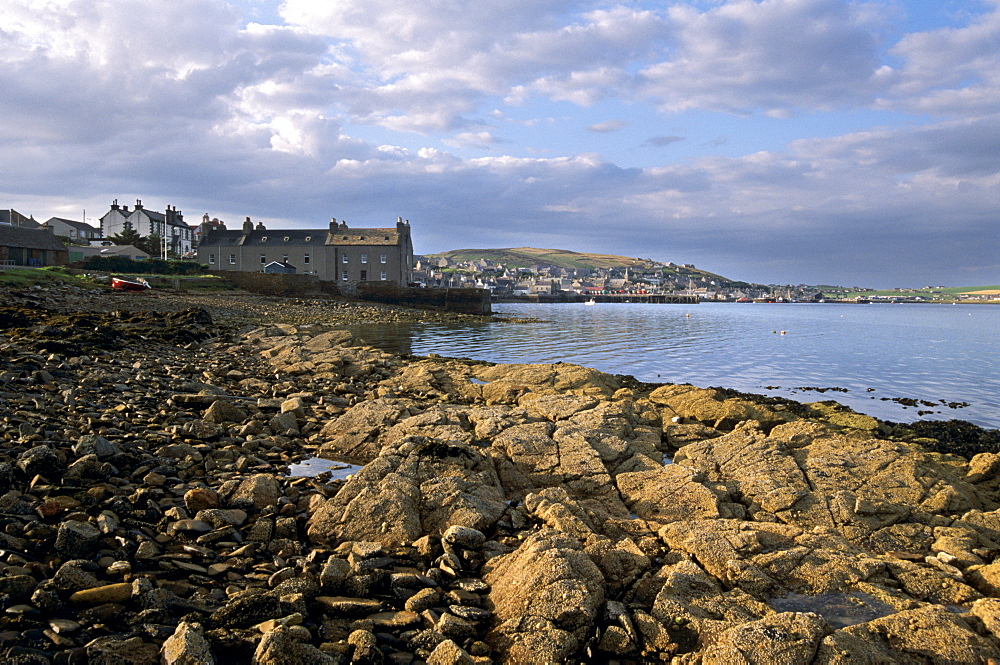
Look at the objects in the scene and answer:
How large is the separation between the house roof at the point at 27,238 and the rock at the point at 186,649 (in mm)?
61632

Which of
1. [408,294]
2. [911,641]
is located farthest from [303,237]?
[911,641]

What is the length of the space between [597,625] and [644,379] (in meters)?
17.9

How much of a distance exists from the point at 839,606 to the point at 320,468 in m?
6.98

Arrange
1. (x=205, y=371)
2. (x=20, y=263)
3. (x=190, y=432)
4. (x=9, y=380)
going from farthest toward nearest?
(x=20, y=263) → (x=205, y=371) → (x=9, y=380) → (x=190, y=432)

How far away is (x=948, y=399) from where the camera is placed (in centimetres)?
2003

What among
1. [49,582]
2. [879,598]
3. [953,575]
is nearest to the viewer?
[49,582]

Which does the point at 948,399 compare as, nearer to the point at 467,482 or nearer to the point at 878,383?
the point at 878,383

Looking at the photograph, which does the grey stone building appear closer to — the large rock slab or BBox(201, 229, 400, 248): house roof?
BBox(201, 229, 400, 248): house roof

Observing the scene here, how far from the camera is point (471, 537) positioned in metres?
5.97

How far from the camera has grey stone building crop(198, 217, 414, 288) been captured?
76.3 m

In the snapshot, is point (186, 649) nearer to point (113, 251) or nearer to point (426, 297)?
point (426, 297)

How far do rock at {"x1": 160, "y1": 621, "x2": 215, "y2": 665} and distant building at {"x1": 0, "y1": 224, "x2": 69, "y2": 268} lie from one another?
57752 millimetres

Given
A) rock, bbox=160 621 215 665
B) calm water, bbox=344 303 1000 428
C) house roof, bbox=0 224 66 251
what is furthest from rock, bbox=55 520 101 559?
house roof, bbox=0 224 66 251

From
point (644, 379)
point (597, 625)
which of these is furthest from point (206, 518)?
point (644, 379)
